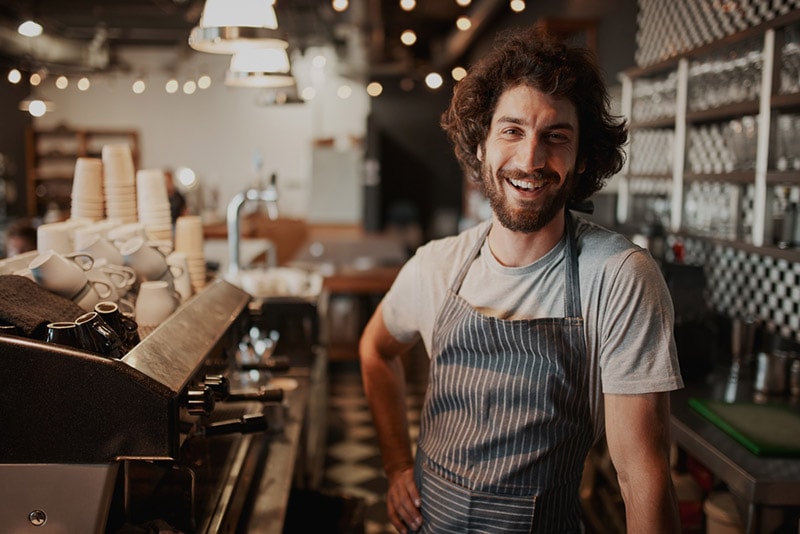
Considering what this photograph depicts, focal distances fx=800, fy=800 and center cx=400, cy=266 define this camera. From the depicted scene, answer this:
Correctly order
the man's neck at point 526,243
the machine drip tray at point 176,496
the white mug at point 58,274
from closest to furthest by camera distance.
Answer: the machine drip tray at point 176,496 < the white mug at point 58,274 < the man's neck at point 526,243

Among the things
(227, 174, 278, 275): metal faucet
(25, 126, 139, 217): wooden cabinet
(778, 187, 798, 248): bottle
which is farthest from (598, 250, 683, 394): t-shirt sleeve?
(25, 126, 139, 217): wooden cabinet

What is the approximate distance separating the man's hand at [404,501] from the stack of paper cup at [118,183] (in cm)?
116

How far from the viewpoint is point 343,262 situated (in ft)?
28.4

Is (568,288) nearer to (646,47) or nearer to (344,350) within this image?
(646,47)

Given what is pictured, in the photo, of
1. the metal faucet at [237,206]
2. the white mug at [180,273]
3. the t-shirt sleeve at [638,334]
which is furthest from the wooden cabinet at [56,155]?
the t-shirt sleeve at [638,334]

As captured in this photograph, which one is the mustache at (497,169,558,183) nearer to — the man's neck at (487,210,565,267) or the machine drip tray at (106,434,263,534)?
the man's neck at (487,210,565,267)

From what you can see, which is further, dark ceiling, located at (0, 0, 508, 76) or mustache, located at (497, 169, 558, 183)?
dark ceiling, located at (0, 0, 508, 76)

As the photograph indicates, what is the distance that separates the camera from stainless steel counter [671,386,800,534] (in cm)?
221

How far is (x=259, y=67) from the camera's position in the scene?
333cm

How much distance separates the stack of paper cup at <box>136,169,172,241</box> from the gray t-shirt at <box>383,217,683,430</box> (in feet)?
2.97

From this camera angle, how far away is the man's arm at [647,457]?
1531 millimetres

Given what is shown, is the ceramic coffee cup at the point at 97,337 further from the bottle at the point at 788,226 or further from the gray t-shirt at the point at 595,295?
the bottle at the point at 788,226

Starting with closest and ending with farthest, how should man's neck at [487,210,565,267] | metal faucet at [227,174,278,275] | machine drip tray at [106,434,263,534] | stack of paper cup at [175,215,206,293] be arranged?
machine drip tray at [106,434,263,534] < man's neck at [487,210,565,267] < stack of paper cup at [175,215,206,293] < metal faucet at [227,174,278,275]

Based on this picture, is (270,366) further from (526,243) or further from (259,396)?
(526,243)
